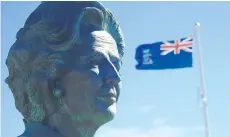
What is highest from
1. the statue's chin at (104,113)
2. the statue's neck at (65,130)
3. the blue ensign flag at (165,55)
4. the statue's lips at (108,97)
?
the blue ensign flag at (165,55)

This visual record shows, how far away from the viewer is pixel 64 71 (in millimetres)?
3477

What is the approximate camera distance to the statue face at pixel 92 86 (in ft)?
11.2

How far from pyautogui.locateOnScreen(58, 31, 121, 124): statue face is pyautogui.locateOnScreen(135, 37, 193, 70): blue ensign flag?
17.1 m

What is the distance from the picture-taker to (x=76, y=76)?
3.45 m

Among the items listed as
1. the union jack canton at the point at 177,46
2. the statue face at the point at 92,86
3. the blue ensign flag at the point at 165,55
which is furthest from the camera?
the union jack canton at the point at 177,46

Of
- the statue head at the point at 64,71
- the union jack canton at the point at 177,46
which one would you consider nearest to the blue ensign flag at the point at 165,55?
the union jack canton at the point at 177,46

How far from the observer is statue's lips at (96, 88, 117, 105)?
136 inches

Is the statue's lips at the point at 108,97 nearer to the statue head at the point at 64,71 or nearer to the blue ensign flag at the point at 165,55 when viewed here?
the statue head at the point at 64,71

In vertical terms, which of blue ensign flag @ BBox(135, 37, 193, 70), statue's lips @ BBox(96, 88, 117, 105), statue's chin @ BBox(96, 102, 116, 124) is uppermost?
blue ensign flag @ BBox(135, 37, 193, 70)

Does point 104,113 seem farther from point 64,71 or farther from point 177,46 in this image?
point 177,46

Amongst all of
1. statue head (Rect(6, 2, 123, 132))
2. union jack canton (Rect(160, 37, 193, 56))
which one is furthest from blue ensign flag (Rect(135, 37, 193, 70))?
statue head (Rect(6, 2, 123, 132))

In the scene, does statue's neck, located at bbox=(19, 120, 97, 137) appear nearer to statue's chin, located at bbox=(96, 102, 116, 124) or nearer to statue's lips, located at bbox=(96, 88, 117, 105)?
statue's chin, located at bbox=(96, 102, 116, 124)

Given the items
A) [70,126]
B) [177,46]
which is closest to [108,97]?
[70,126]

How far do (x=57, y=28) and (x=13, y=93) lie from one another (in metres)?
0.59
